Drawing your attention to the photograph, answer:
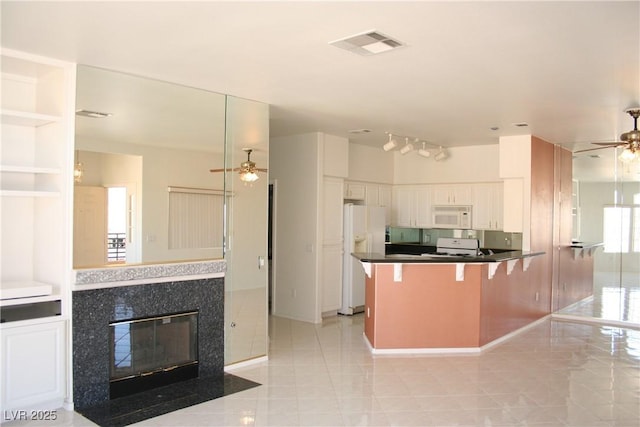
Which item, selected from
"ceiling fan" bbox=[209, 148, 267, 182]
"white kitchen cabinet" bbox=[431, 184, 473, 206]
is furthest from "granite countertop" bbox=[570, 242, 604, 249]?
"ceiling fan" bbox=[209, 148, 267, 182]

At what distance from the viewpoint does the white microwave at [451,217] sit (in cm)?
820

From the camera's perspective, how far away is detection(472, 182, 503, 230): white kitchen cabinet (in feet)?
25.9

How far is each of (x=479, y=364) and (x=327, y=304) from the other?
8.65ft

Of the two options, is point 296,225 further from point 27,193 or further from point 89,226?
point 27,193

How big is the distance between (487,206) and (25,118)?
6466 millimetres

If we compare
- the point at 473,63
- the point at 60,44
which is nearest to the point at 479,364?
the point at 473,63

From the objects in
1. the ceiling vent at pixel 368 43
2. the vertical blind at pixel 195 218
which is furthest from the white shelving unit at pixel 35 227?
the ceiling vent at pixel 368 43

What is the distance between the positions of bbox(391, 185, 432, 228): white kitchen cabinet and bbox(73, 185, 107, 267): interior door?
5.74 m

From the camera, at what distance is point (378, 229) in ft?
26.2

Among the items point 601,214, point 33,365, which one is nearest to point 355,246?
point 601,214

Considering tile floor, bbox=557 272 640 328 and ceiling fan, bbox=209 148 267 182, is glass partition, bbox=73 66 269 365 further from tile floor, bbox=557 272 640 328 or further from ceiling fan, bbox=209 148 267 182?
tile floor, bbox=557 272 640 328

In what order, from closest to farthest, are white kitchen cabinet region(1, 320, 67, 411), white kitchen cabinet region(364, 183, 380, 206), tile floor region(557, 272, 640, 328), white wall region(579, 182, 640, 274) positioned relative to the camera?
white kitchen cabinet region(1, 320, 67, 411)
tile floor region(557, 272, 640, 328)
white wall region(579, 182, 640, 274)
white kitchen cabinet region(364, 183, 380, 206)

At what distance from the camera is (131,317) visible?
161 inches

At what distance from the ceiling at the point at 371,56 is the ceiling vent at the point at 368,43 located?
6 centimetres
